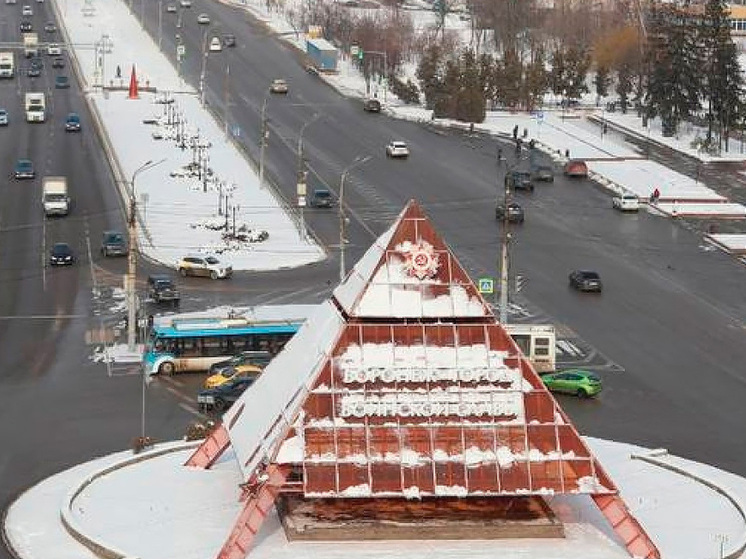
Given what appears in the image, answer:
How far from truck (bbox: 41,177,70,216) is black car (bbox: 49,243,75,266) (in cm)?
1195

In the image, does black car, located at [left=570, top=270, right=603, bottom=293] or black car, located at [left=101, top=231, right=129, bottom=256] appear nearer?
black car, located at [left=570, top=270, right=603, bottom=293]

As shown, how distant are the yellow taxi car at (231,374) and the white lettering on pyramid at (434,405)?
20.3 m

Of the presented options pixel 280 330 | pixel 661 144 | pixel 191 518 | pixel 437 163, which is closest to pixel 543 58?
pixel 661 144

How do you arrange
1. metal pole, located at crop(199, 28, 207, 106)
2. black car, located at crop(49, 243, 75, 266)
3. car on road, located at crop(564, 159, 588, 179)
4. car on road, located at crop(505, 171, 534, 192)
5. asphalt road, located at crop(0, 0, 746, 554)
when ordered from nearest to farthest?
asphalt road, located at crop(0, 0, 746, 554) < black car, located at crop(49, 243, 75, 266) < car on road, located at crop(505, 171, 534, 192) < car on road, located at crop(564, 159, 588, 179) < metal pole, located at crop(199, 28, 207, 106)

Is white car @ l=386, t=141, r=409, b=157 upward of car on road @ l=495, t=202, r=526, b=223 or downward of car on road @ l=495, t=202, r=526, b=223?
downward

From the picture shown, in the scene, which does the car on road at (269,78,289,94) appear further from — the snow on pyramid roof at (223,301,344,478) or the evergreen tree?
the snow on pyramid roof at (223,301,344,478)

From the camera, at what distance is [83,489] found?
190 ft

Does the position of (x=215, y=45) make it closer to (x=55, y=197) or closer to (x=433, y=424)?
(x=55, y=197)

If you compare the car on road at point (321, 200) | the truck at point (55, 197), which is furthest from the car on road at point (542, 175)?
the truck at point (55, 197)

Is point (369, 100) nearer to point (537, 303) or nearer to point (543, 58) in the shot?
point (543, 58)

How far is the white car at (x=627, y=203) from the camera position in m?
116

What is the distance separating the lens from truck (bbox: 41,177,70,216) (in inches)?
4309

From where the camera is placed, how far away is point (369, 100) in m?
160

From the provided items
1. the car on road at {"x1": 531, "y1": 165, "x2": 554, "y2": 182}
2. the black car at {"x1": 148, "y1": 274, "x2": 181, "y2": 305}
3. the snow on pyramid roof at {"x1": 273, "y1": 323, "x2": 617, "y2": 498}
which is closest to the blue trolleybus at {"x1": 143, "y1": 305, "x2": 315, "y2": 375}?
the black car at {"x1": 148, "y1": 274, "x2": 181, "y2": 305}
